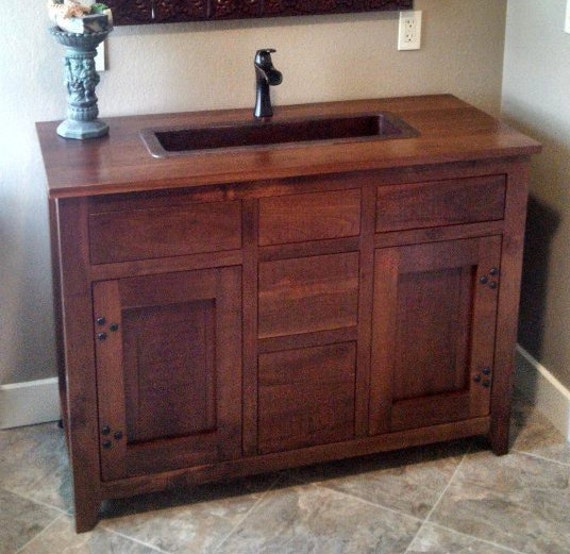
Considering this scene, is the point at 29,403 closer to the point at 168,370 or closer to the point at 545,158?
the point at 168,370

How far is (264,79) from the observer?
2.46m

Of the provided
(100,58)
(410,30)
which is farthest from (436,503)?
(100,58)

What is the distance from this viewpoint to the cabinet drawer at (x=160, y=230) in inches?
82.2

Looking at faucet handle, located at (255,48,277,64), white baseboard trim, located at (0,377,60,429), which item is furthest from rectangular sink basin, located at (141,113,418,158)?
white baseboard trim, located at (0,377,60,429)

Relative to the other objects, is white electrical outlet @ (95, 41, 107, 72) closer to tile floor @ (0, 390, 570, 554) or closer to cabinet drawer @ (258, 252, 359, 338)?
cabinet drawer @ (258, 252, 359, 338)

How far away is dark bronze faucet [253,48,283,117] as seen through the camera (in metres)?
2.43

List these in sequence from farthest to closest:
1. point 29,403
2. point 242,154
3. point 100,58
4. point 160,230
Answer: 1. point 29,403
2. point 100,58
3. point 242,154
4. point 160,230

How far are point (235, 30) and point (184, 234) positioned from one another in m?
0.69

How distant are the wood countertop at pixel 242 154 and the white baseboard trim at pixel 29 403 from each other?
71cm

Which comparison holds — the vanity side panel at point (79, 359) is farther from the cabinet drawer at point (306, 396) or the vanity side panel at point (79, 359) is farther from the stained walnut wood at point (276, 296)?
the cabinet drawer at point (306, 396)

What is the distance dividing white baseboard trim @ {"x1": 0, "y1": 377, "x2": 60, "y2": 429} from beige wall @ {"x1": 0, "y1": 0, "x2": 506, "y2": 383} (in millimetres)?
29

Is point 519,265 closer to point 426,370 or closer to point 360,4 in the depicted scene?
point 426,370

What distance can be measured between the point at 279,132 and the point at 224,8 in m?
0.33

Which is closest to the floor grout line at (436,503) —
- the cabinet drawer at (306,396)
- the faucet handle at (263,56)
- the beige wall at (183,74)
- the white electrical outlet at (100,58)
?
the cabinet drawer at (306,396)
